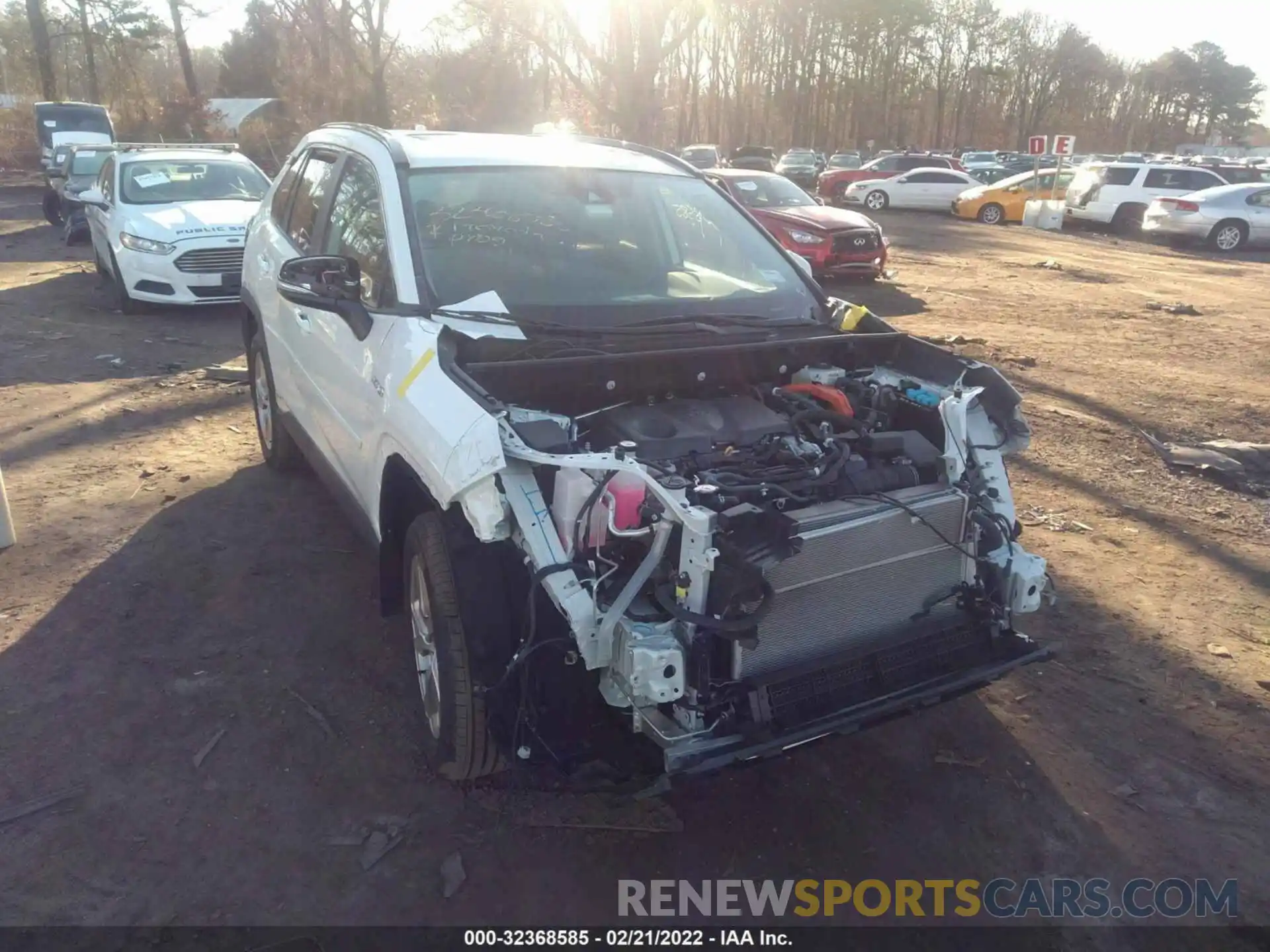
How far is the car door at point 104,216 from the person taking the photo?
1096 cm

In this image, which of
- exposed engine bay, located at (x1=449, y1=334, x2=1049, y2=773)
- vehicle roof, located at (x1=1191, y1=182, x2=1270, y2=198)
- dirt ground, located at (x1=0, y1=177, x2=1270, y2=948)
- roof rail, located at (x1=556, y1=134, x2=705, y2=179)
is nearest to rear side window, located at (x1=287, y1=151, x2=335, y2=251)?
roof rail, located at (x1=556, y1=134, x2=705, y2=179)

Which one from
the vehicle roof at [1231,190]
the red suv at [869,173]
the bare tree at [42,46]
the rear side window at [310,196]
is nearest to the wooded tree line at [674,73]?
the bare tree at [42,46]

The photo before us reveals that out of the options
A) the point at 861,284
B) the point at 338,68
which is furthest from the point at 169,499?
the point at 338,68

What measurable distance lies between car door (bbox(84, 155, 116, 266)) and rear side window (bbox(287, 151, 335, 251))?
7.01m

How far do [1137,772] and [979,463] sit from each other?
1243mm

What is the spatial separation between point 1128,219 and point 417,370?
967 inches

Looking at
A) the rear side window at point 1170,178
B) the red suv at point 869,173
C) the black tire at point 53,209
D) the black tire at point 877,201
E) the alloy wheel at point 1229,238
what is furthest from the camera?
the red suv at point 869,173

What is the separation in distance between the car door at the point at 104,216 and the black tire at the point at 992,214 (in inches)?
865

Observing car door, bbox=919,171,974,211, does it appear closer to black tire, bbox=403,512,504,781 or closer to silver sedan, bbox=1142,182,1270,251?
silver sedan, bbox=1142,182,1270,251

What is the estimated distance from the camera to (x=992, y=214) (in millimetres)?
26750

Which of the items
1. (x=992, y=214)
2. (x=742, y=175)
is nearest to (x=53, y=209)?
(x=742, y=175)

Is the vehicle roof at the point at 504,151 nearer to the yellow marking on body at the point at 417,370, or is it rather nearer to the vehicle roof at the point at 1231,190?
the yellow marking on body at the point at 417,370

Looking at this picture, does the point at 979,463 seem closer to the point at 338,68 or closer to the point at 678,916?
the point at 678,916

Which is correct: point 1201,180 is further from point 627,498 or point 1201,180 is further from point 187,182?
point 627,498
